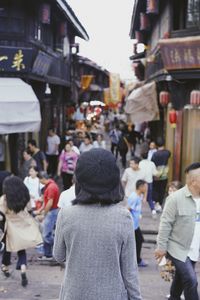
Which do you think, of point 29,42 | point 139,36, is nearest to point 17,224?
point 29,42

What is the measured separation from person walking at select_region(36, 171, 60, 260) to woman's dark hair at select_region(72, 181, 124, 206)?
529 centimetres

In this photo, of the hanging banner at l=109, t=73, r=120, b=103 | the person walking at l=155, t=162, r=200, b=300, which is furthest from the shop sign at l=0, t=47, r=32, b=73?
the hanging banner at l=109, t=73, r=120, b=103

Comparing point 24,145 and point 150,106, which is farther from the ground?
point 150,106

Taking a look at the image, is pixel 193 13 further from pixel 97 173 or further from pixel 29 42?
pixel 97 173

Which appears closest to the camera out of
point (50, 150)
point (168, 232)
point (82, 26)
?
point (168, 232)

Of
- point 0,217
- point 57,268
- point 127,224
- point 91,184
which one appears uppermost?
point 91,184

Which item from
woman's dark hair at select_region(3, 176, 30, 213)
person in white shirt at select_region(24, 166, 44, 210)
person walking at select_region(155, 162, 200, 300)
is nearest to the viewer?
person walking at select_region(155, 162, 200, 300)

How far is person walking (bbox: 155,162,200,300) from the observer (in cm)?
521

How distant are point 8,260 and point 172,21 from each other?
9.29m

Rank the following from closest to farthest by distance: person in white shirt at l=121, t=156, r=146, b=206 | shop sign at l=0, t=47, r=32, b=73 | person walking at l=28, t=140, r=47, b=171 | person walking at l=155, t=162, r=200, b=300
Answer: person walking at l=155, t=162, r=200, b=300, person in white shirt at l=121, t=156, r=146, b=206, person walking at l=28, t=140, r=47, b=171, shop sign at l=0, t=47, r=32, b=73

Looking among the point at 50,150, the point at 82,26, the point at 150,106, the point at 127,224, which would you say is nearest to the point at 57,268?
the point at 127,224

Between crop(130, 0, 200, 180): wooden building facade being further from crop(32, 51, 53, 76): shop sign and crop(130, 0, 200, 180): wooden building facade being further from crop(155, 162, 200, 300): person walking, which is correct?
crop(155, 162, 200, 300): person walking

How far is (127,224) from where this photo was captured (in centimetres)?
282

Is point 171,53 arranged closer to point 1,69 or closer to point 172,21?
point 172,21
